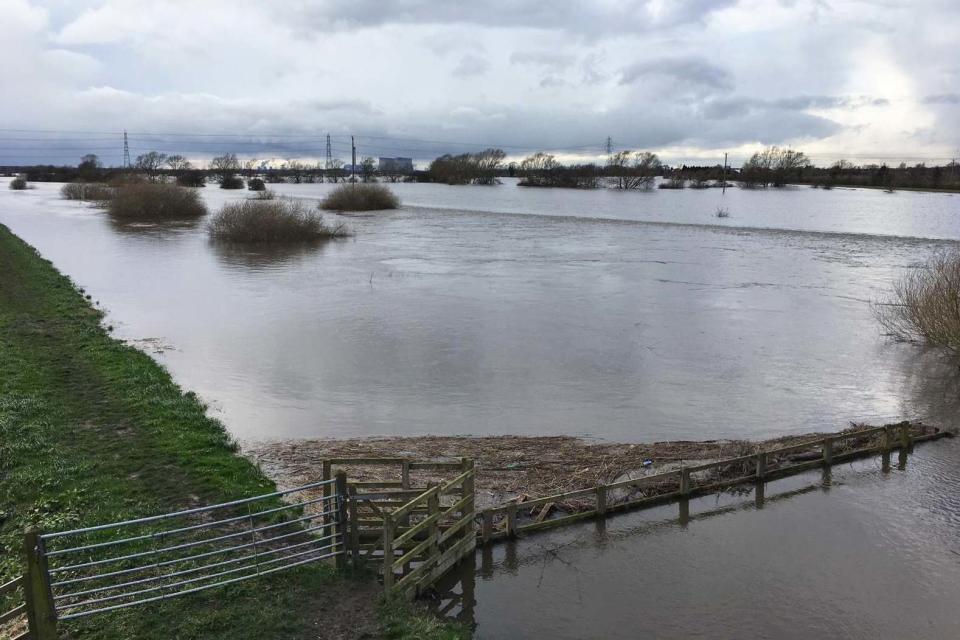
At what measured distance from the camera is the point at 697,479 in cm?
1200

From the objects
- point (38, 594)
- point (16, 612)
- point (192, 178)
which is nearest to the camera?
point (38, 594)

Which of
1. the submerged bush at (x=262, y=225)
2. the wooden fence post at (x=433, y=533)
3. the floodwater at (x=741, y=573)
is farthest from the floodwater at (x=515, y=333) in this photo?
the wooden fence post at (x=433, y=533)

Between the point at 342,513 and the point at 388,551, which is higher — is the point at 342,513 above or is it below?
above

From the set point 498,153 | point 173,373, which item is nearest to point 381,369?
point 173,373

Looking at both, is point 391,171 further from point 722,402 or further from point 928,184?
point 722,402

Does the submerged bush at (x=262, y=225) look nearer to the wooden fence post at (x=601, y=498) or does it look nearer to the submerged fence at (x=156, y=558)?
the submerged fence at (x=156, y=558)

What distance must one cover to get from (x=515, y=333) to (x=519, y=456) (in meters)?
9.91

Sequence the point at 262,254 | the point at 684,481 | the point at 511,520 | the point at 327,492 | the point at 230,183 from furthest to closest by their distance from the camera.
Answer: the point at 230,183
the point at 262,254
the point at 684,481
the point at 511,520
the point at 327,492

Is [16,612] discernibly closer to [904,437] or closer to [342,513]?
[342,513]

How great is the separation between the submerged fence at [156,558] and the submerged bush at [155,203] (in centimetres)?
5961

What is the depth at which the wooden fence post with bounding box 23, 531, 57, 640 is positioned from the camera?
6.11 metres

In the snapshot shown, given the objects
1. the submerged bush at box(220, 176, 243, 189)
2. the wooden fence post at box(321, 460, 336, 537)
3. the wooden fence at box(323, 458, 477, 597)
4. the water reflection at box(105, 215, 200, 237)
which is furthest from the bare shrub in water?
the submerged bush at box(220, 176, 243, 189)

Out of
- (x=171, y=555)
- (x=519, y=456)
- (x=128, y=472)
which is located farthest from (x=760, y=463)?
(x=128, y=472)

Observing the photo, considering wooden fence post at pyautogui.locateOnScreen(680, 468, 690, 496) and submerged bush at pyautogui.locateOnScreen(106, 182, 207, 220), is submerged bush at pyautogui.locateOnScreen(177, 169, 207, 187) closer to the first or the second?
submerged bush at pyautogui.locateOnScreen(106, 182, 207, 220)
